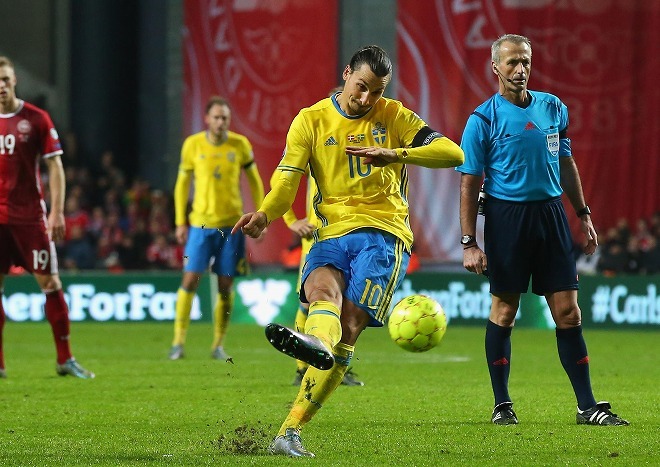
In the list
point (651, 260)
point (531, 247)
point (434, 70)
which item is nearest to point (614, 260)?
point (651, 260)

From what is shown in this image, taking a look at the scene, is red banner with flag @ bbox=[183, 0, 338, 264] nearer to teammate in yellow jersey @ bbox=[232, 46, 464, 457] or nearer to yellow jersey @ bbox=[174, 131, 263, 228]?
yellow jersey @ bbox=[174, 131, 263, 228]

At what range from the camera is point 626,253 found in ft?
63.3

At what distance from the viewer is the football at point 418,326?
6.84 metres

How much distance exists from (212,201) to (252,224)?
6.37m

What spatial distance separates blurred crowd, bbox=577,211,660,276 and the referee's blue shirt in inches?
442

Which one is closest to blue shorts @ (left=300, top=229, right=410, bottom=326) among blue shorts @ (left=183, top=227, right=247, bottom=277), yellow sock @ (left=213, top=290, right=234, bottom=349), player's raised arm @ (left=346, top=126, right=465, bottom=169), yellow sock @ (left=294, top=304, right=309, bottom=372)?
player's raised arm @ (left=346, top=126, right=465, bottom=169)

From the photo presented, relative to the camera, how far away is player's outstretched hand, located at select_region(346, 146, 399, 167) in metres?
5.97

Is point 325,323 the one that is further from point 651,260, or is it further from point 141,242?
point 141,242

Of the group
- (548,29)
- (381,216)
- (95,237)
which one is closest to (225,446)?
(381,216)

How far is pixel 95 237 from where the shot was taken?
2078 centimetres

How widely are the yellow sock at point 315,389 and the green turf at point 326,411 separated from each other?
225mm

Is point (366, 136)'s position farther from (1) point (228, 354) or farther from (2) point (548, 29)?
(2) point (548, 29)

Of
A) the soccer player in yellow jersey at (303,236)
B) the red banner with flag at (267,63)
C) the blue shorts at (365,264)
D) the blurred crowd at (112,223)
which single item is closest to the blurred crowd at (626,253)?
the red banner with flag at (267,63)

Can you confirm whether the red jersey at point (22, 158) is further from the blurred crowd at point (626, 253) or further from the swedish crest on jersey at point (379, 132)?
the blurred crowd at point (626, 253)
